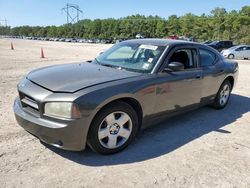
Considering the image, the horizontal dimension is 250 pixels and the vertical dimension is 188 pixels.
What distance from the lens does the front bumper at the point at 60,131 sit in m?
3.40

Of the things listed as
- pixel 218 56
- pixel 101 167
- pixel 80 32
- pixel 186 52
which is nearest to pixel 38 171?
pixel 101 167

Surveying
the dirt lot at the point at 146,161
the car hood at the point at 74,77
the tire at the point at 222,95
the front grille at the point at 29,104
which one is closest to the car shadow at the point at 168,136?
the dirt lot at the point at 146,161

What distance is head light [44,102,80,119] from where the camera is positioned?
339cm

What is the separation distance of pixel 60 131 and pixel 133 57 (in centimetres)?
202

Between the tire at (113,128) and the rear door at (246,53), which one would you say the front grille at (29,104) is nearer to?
the tire at (113,128)

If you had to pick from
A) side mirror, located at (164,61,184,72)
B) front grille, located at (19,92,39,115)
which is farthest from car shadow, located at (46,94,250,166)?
side mirror, located at (164,61,184,72)

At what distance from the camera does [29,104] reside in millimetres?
3729

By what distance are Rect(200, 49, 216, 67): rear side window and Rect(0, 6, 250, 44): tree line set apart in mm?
52579

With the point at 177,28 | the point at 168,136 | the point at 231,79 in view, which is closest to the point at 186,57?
the point at 168,136

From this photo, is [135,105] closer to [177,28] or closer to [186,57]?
[186,57]

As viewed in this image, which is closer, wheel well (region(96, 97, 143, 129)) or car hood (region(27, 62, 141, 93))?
car hood (region(27, 62, 141, 93))

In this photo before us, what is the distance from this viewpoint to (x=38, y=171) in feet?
11.3

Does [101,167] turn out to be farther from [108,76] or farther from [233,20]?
[233,20]

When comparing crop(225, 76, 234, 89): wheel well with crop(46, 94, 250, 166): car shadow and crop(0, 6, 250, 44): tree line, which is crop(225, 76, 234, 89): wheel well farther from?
crop(0, 6, 250, 44): tree line
